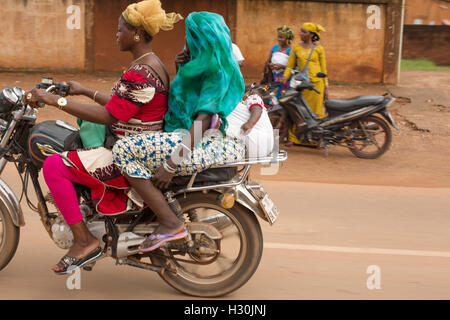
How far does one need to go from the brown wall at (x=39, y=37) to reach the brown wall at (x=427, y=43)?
369 inches

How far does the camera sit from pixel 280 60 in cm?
932

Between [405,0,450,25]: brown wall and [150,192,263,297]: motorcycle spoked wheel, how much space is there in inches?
798

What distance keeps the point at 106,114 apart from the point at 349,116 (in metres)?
5.42

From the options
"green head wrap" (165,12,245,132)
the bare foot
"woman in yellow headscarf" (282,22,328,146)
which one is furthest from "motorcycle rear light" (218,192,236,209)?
"woman in yellow headscarf" (282,22,328,146)

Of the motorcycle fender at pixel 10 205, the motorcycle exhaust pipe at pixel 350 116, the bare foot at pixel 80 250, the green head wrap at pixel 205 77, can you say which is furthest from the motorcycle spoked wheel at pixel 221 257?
the motorcycle exhaust pipe at pixel 350 116

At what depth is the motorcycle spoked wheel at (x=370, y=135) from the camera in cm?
861

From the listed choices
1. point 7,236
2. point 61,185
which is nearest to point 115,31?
point 7,236

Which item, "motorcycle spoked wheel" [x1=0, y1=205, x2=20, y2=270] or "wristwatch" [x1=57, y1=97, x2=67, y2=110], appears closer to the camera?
"wristwatch" [x1=57, y1=97, x2=67, y2=110]

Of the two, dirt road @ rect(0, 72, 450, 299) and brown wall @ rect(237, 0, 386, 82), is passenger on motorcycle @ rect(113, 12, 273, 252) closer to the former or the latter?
dirt road @ rect(0, 72, 450, 299)

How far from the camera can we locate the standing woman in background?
9289 mm

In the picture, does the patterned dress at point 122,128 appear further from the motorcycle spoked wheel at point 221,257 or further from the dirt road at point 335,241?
the dirt road at point 335,241

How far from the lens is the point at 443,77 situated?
1578 cm

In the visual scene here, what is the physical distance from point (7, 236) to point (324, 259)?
219 cm

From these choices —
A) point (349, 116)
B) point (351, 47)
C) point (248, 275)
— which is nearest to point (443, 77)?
point (351, 47)
